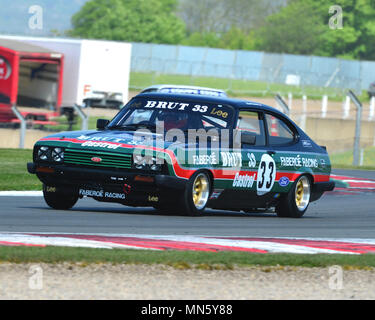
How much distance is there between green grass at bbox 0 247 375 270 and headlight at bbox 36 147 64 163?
297 cm

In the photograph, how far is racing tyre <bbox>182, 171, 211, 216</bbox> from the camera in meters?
11.3

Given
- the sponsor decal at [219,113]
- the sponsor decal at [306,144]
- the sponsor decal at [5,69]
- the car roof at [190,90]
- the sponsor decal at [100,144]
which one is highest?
the sponsor decal at [5,69]

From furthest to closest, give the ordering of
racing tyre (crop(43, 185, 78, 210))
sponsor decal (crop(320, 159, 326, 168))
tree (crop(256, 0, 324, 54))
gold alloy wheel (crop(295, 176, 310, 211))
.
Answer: tree (crop(256, 0, 324, 54)), sponsor decal (crop(320, 159, 326, 168)), gold alloy wheel (crop(295, 176, 310, 211)), racing tyre (crop(43, 185, 78, 210))

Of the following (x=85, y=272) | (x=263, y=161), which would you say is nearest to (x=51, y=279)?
(x=85, y=272)

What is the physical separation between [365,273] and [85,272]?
239 cm

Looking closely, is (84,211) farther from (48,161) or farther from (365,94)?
(365,94)

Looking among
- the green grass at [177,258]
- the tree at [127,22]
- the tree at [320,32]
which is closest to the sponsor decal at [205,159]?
the green grass at [177,258]

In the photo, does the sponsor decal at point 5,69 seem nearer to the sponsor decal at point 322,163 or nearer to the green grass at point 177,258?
the sponsor decal at point 322,163

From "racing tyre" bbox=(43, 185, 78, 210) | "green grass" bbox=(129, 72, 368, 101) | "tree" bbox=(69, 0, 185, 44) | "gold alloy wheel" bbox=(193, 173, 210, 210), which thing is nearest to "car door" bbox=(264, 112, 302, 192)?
"gold alloy wheel" bbox=(193, 173, 210, 210)

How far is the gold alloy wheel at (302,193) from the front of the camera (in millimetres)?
13233

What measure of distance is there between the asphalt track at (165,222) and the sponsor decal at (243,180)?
436 millimetres

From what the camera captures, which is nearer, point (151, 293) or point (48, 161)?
point (151, 293)

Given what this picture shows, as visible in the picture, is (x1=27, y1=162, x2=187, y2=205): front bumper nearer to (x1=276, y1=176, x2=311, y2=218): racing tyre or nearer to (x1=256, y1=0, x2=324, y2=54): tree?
(x1=276, y1=176, x2=311, y2=218): racing tyre
